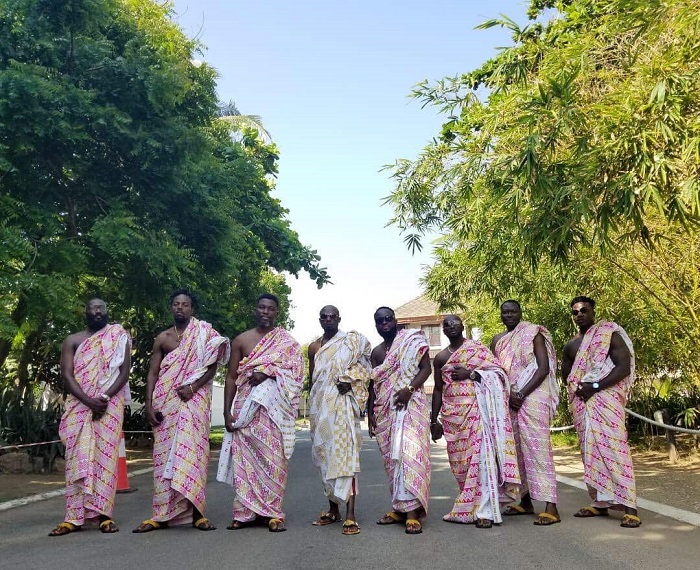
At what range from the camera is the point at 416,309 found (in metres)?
54.9

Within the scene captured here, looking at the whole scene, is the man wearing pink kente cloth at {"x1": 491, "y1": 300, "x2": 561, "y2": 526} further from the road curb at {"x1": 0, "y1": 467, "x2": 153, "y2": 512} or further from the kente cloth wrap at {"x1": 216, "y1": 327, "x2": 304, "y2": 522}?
the road curb at {"x1": 0, "y1": 467, "x2": 153, "y2": 512}

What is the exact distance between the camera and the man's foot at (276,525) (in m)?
6.69

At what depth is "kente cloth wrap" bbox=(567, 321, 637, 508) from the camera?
6965 mm

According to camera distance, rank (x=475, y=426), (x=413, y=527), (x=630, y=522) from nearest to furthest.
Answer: (x=413, y=527) → (x=630, y=522) → (x=475, y=426)

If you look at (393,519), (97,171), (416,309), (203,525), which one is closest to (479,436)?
(393,519)

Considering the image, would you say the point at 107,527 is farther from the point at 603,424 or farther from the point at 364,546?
the point at 603,424

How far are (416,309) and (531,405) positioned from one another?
47.5 meters

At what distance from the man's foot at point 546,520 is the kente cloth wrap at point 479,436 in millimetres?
362

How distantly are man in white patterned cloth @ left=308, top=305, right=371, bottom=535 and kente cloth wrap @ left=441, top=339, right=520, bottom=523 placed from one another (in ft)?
2.97

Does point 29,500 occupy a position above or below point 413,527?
above

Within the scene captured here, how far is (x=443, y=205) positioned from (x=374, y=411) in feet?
17.8

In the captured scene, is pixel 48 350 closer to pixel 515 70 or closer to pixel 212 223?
pixel 212 223

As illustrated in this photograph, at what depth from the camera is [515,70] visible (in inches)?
332

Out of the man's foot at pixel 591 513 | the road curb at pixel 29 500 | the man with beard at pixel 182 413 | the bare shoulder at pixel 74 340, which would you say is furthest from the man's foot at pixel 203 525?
the man's foot at pixel 591 513
